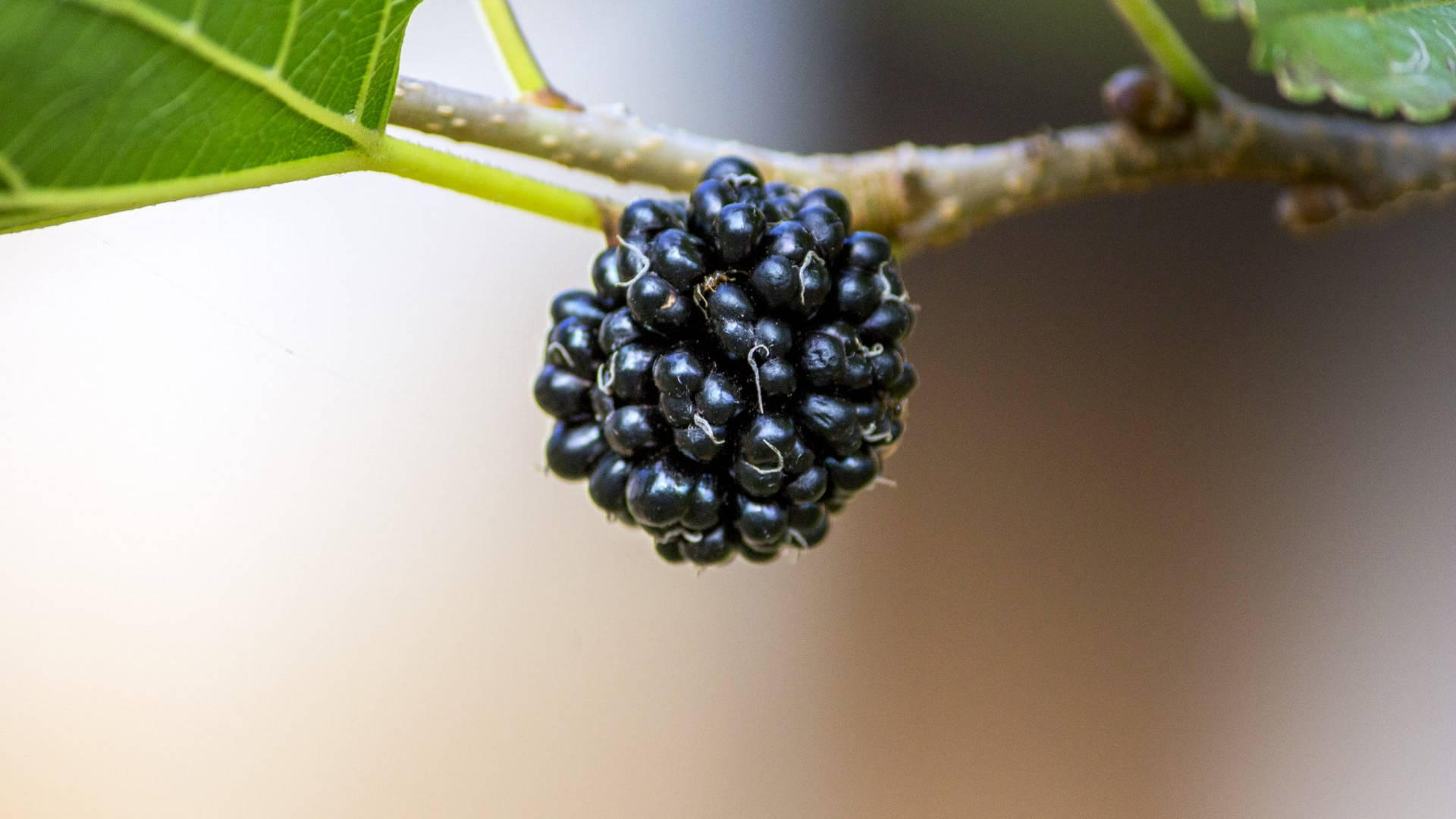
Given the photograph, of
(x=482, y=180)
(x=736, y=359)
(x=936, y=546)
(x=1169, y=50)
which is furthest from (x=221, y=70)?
(x=936, y=546)

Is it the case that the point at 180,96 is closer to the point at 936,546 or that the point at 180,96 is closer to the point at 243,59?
the point at 243,59

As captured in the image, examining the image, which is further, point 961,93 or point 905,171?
point 961,93

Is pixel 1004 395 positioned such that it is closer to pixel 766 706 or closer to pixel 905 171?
pixel 766 706

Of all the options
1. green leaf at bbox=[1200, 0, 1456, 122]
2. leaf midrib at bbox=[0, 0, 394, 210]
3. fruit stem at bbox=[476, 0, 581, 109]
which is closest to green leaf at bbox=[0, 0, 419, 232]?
leaf midrib at bbox=[0, 0, 394, 210]

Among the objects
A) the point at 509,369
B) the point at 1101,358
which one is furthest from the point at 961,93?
the point at 509,369

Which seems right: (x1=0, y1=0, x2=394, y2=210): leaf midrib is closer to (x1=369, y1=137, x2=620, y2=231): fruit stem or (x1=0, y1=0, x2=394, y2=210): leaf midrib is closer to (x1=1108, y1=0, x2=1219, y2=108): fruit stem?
(x1=369, y1=137, x2=620, y2=231): fruit stem

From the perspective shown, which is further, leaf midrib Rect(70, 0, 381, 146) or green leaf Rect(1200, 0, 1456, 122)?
green leaf Rect(1200, 0, 1456, 122)

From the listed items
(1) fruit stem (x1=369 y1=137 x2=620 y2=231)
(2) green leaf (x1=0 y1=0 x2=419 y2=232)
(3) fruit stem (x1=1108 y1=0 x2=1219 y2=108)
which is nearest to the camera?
(2) green leaf (x1=0 y1=0 x2=419 y2=232)
